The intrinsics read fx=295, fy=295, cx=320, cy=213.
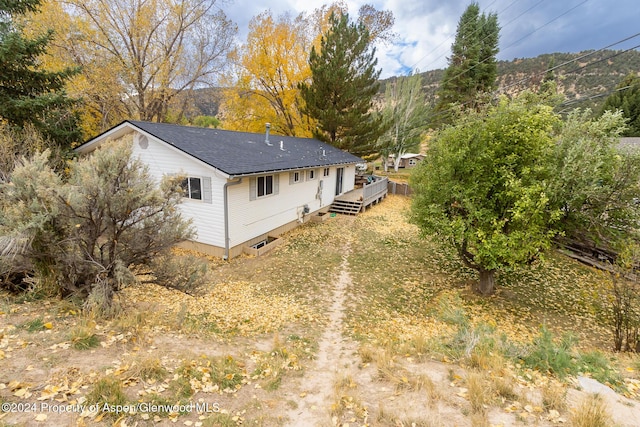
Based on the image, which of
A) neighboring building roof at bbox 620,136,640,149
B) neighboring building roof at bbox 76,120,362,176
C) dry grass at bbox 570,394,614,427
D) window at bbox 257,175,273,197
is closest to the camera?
dry grass at bbox 570,394,614,427

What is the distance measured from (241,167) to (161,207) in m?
5.89

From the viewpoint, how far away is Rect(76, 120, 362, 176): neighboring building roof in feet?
35.9

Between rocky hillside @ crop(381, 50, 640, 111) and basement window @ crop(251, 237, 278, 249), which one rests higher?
rocky hillside @ crop(381, 50, 640, 111)

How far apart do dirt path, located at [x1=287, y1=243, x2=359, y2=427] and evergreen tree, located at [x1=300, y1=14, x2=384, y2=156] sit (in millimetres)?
18072

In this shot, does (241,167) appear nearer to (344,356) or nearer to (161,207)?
(161,207)

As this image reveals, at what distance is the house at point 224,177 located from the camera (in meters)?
11.0

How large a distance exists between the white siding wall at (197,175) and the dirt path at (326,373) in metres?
5.66

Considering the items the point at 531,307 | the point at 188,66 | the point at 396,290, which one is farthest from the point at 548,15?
the point at 188,66

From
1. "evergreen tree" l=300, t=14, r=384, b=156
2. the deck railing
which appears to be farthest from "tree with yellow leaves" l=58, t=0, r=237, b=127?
the deck railing

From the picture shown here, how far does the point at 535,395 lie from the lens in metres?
3.72

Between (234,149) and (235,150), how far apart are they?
5.3 inches

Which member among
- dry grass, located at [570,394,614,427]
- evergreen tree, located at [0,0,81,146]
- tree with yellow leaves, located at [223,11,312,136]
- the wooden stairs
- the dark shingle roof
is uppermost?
tree with yellow leaves, located at [223,11,312,136]

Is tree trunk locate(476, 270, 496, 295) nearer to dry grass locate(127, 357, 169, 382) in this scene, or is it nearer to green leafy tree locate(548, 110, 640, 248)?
green leafy tree locate(548, 110, 640, 248)

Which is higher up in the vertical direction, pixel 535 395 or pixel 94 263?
pixel 94 263
